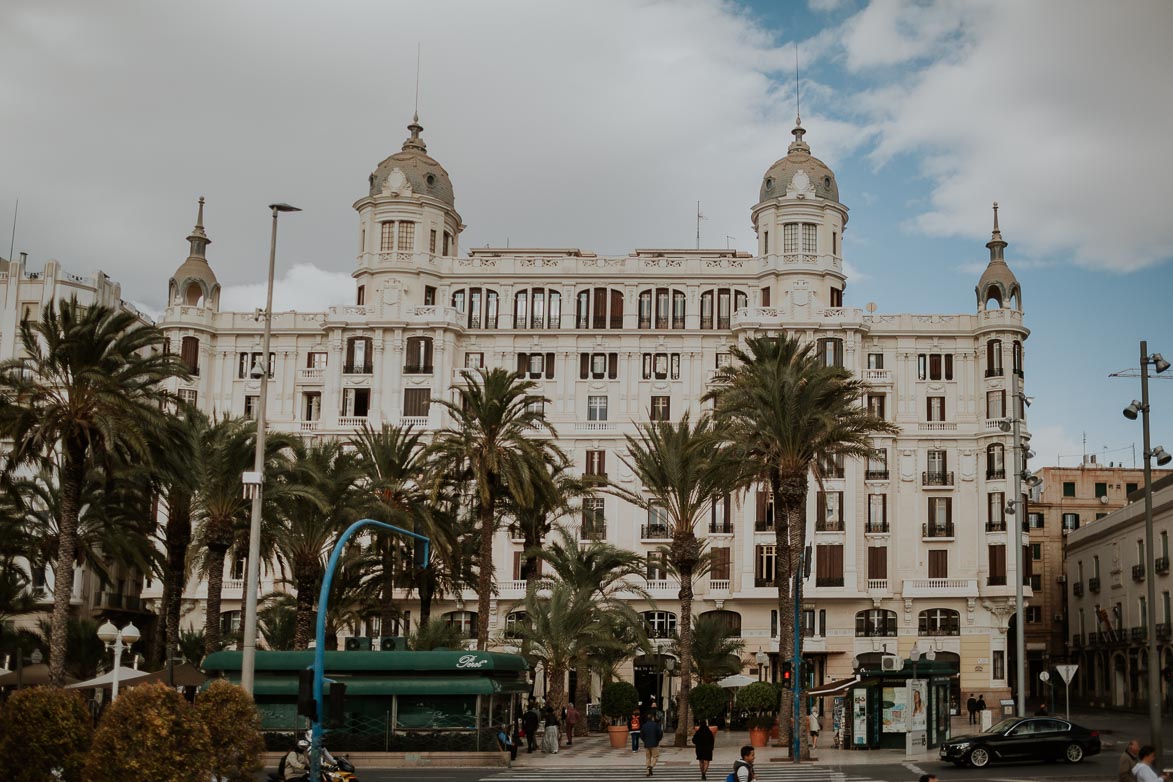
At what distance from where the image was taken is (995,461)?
7294cm

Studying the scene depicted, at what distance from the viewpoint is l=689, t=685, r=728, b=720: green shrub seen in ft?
168

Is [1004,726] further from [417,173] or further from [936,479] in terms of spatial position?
[417,173]

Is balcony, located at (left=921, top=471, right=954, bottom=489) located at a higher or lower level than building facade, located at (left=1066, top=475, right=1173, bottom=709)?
higher

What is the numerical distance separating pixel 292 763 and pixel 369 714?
12.4 metres

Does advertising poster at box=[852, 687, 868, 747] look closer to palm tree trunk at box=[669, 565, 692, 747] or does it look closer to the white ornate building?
palm tree trunk at box=[669, 565, 692, 747]

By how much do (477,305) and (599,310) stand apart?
285 inches

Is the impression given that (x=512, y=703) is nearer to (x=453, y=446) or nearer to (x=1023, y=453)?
(x=453, y=446)

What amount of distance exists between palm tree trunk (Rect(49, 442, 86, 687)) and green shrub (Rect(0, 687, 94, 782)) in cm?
1805

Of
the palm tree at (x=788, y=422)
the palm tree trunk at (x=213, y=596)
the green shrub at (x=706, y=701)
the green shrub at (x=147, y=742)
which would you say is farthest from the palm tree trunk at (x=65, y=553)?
the green shrub at (x=706, y=701)

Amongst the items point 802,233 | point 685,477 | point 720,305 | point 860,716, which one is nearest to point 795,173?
point 802,233

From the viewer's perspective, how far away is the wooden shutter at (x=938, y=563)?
239 feet

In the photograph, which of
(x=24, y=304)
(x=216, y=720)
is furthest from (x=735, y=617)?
(x=216, y=720)

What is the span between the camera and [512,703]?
44.3 metres

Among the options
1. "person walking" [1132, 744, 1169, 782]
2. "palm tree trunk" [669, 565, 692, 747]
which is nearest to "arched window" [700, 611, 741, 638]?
"palm tree trunk" [669, 565, 692, 747]
